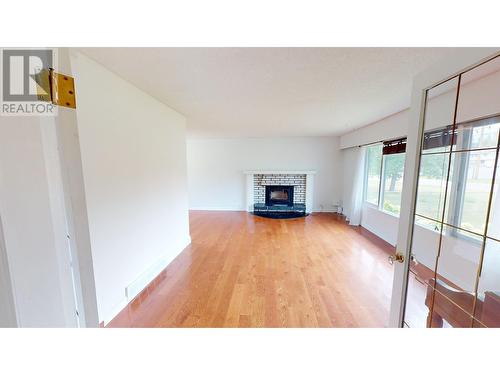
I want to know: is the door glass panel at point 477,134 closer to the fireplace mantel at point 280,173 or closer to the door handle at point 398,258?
the door handle at point 398,258

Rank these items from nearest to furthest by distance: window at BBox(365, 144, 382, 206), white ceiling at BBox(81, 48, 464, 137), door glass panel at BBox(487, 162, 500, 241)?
door glass panel at BBox(487, 162, 500, 241), white ceiling at BBox(81, 48, 464, 137), window at BBox(365, 144, 382, 206)

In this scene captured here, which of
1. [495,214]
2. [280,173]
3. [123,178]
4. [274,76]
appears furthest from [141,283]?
[280,173]

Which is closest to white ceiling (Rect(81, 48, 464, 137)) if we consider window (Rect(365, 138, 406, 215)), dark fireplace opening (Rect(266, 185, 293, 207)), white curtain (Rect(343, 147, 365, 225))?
window (Rect(365, 138, 406, 215))

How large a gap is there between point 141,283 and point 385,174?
14.7 feet

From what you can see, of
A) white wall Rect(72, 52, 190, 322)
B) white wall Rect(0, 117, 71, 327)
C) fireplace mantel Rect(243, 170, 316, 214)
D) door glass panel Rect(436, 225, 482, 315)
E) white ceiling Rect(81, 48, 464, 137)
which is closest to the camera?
white wall Rect(0, 117, 71, 327)

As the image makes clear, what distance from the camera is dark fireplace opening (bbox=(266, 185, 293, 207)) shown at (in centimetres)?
551

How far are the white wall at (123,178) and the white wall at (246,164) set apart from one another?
9.56 ft

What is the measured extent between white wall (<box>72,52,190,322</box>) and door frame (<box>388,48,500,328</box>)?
2.08 metres

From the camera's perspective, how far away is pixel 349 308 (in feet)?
5.88

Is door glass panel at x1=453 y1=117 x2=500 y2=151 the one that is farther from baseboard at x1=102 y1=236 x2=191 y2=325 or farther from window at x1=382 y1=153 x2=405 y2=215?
baseboard at x1=102 y1=236 x2=191 y2=325

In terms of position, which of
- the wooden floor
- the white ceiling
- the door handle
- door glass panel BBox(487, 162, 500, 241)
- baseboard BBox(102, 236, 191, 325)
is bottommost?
the wooden floor

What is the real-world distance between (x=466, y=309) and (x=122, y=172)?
2561 mm

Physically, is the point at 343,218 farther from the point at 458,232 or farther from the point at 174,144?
the point at 174,144
